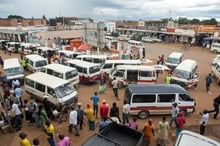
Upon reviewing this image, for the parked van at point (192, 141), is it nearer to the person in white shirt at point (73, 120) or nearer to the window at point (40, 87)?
the person in white shirt at point (73, 120)

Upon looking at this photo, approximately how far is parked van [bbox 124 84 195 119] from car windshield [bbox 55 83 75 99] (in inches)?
153

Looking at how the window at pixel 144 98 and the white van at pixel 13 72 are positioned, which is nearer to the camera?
the window at pixel 144 98

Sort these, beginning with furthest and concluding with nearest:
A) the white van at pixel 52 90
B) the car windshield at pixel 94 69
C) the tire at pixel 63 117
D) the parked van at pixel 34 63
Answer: the parked van at pixel 34 63
the car windshield at pixel 94 69
the white van at pixel 52 90
the tire at pixel 63 117

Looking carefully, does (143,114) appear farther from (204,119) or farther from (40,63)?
(40,63)

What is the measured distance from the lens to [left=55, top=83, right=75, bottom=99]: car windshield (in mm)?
12592

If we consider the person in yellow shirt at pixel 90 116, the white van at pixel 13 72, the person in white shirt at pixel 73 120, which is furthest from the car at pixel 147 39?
the person in white shirt at pixel 73 120

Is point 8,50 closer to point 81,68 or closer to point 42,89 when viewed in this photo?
point 81,68

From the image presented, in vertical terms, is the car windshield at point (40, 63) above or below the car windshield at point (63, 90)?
above

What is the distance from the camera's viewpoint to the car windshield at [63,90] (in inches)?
496

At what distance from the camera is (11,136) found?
10156 millimetres

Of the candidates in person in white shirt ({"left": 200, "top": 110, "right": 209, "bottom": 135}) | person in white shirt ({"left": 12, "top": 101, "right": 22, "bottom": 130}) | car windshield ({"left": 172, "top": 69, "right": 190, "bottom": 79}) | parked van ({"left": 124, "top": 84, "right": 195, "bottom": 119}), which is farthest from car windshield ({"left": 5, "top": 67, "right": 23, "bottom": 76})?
Answer: person in white shirt ({"left": 200, "top": 110, "right": 209, "bottom": 135})

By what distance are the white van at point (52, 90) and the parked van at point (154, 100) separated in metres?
3.77

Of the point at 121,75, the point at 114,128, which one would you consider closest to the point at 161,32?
the point at 121,75

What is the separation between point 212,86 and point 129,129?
44.3 feet
